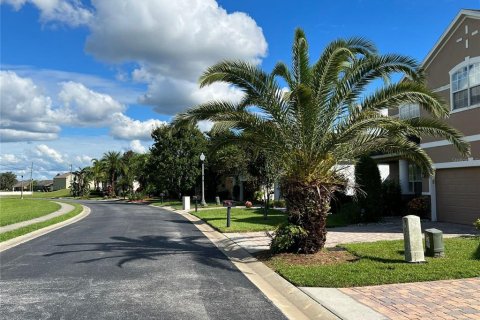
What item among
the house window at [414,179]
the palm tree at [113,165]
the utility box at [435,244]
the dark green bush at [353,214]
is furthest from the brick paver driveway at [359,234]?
the palm tree at [113,165]

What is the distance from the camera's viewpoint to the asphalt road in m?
6.57

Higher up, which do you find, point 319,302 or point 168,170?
point 168,170

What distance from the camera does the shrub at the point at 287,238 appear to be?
34.5 feet

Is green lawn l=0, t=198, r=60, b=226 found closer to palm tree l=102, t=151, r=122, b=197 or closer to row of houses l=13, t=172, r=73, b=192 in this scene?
palm tree l=102, t=151, r=122, b=197

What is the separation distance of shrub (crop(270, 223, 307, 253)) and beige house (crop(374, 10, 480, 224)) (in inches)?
347

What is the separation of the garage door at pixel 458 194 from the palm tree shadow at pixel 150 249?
958cm

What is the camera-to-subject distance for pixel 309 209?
34.8ft

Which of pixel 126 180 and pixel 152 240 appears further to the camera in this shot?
pixel 126 180

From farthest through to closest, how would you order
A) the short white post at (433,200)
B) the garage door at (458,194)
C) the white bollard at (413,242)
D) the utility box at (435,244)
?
the short white post at (433,200)
the garage door at (458,194)
the utility box at (435,244)
the white bollard at (413,242)

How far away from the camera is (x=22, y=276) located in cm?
917

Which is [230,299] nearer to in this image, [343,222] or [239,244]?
[239,244]

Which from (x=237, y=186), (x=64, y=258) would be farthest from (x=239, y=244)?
(x=237, y=186)

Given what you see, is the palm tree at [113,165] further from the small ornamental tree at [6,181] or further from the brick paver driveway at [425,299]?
the small ornamental tree at [6,181]

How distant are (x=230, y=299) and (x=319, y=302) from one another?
1.38 metres
